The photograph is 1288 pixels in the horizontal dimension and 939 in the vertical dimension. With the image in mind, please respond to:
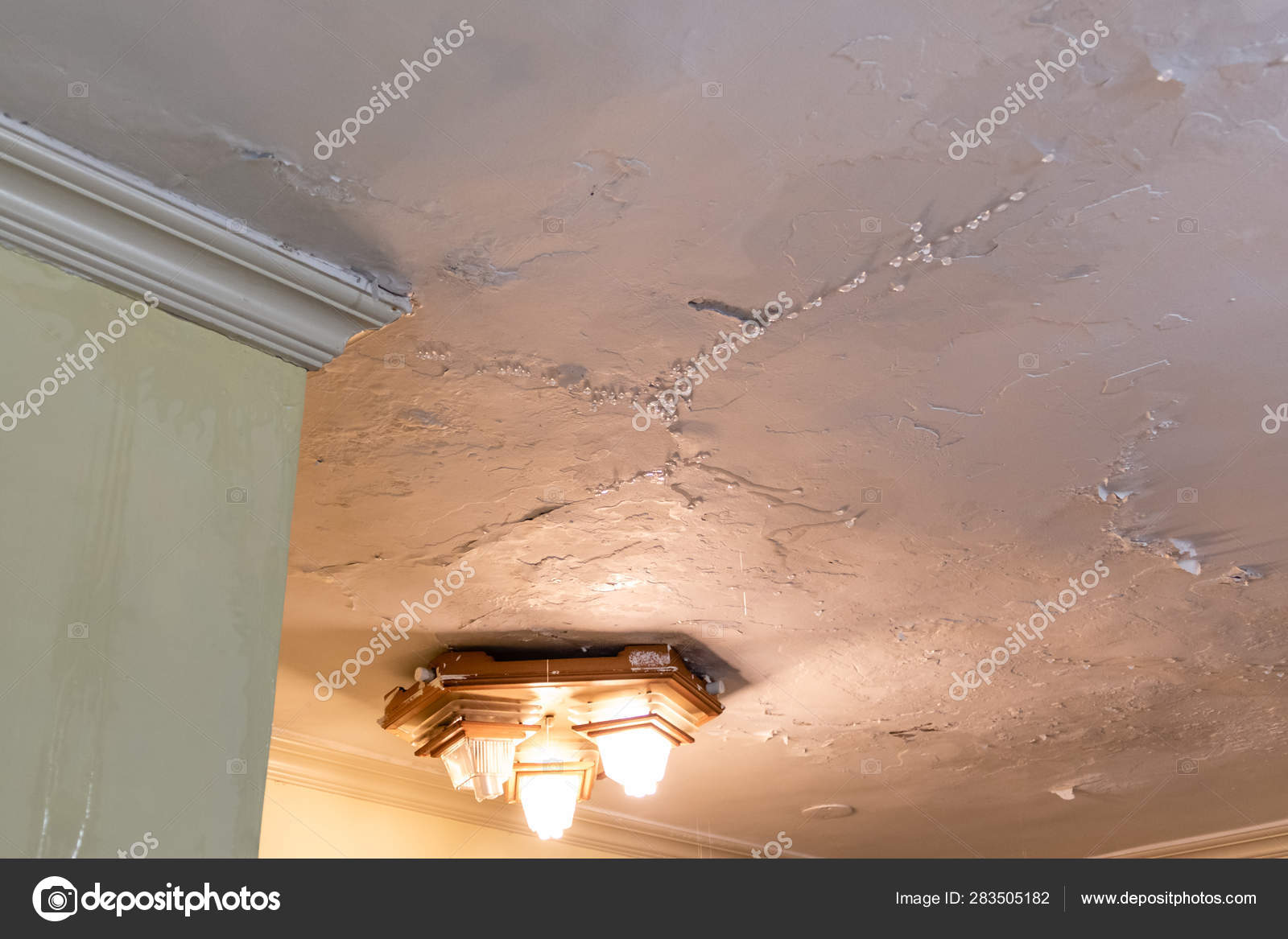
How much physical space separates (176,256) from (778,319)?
0.95 meters

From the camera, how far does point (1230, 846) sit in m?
4.85

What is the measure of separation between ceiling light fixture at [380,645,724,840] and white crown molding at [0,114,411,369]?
1.46 m

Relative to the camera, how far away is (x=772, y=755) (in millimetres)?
3912

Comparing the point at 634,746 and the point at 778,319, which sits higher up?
the point at 778,319

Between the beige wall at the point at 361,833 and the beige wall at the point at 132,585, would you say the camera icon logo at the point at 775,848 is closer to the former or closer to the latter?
the beige wall at the point at 361,833

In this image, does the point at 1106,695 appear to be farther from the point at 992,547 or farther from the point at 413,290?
the point at 413,290

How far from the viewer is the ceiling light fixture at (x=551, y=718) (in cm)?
310

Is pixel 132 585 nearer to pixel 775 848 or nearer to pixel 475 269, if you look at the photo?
pixel 475 269

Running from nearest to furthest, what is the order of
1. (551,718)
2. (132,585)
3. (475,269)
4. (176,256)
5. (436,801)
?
(132,585), (176,256), (475,269), (551,718), (436,801)

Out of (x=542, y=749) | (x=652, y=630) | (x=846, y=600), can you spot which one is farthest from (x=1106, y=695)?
(x=542, y=749)

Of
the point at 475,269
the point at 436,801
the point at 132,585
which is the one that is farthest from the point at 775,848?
the point at 132,585

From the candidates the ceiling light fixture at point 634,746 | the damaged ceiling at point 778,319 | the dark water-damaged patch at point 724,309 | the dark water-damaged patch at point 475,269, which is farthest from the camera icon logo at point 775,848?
the dark water-damaged patch at point 475,269

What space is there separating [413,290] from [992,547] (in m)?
1.47
